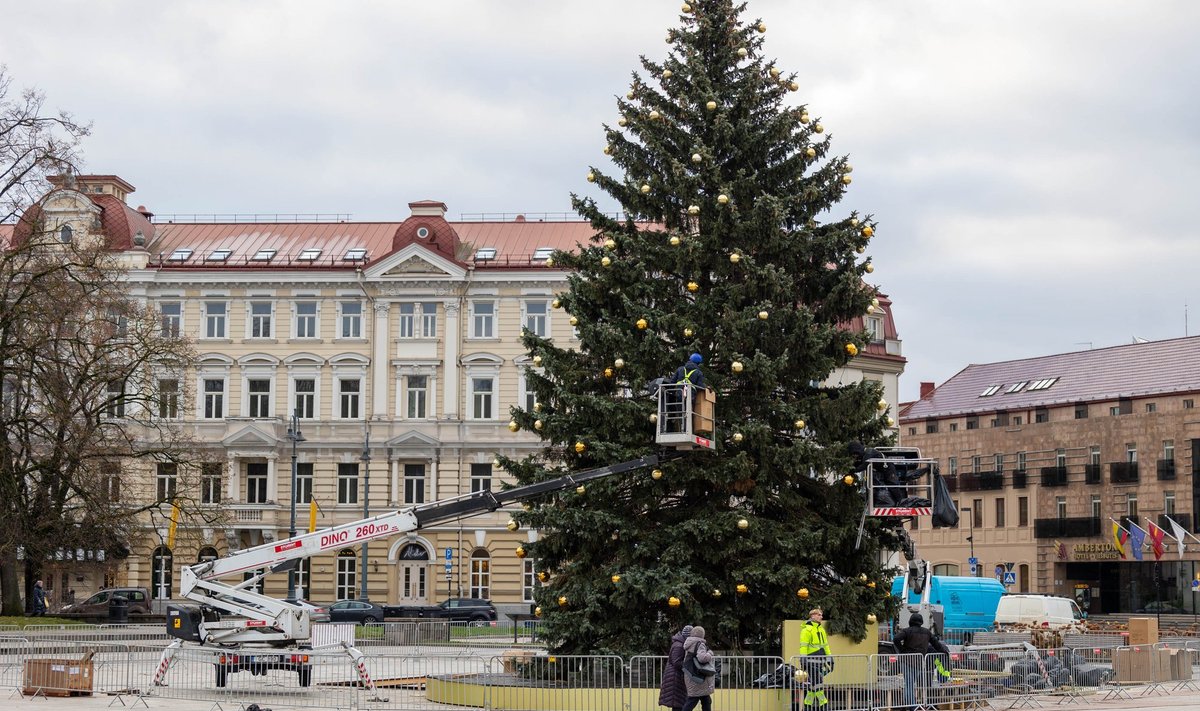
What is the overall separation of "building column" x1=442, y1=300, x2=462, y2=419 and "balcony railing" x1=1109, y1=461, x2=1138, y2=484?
101ft

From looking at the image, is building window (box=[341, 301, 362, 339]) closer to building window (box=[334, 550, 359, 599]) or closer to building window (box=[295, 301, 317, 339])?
building window (box=[295, 301, 317, 339])

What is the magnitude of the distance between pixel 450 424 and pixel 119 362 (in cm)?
1928

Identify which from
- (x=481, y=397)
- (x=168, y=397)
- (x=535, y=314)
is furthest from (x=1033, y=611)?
(x=168, y=397)

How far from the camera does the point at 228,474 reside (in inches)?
→ 2650

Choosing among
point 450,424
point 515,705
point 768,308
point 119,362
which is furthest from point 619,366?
point 450,424

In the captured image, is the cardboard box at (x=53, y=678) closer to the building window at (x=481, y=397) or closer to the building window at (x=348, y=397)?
the building window at (x=481, y=397)

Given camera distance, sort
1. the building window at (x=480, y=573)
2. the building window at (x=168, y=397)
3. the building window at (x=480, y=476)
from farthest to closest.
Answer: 1. the building window at (x=480, y=573)
2. the building window at (x=480, y=476)
3. the building window at (x=168, y=397)

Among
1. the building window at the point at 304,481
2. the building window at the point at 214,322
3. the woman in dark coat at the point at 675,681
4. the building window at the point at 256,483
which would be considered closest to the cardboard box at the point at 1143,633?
the woman in dark coat at the point at 675,681

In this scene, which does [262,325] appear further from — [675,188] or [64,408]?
[675,188]

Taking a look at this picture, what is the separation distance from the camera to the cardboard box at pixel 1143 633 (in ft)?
117

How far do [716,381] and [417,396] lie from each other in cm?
4273

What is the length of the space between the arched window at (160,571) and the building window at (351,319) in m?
12.0

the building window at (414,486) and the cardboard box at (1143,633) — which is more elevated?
the building window at (414,486)

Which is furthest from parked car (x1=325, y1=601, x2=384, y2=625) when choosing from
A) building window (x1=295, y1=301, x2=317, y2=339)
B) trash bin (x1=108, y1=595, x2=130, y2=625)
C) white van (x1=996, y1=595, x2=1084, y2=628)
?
white van (x1=996, y1=595, x2=1084, y2=628)
